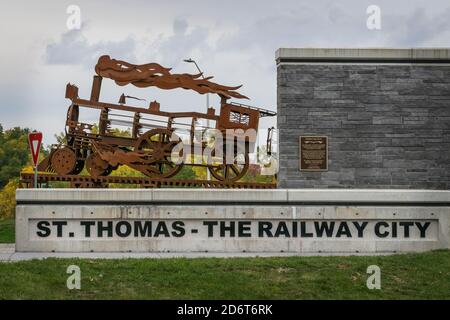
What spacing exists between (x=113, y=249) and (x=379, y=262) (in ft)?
15.9

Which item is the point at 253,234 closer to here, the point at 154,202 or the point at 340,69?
the point at 154,202

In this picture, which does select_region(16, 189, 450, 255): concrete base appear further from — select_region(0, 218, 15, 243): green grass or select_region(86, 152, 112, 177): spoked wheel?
select_region(0, 218, 15, 243): green grass

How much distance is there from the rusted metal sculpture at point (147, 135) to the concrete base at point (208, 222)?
2649 millimetres

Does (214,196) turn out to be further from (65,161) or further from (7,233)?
(7,233)

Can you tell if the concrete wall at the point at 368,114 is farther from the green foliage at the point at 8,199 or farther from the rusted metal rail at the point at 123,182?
the green foliage at the point at 8,199

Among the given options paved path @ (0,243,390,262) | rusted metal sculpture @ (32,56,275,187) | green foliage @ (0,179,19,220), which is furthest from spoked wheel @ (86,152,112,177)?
green foliage @ (0,179,19,220)

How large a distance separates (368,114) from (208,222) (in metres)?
4.62

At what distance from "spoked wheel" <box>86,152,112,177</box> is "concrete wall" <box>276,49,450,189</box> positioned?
4.18 meters

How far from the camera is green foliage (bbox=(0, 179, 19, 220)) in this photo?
42375 millimetres

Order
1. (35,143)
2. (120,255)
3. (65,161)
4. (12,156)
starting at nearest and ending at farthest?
(120,255) < (35,143) < (65,161) < (12,156)

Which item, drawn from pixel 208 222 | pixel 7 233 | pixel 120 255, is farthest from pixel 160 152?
pixel 7 233

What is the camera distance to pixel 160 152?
15.3 m

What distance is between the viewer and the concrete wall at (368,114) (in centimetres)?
1432
